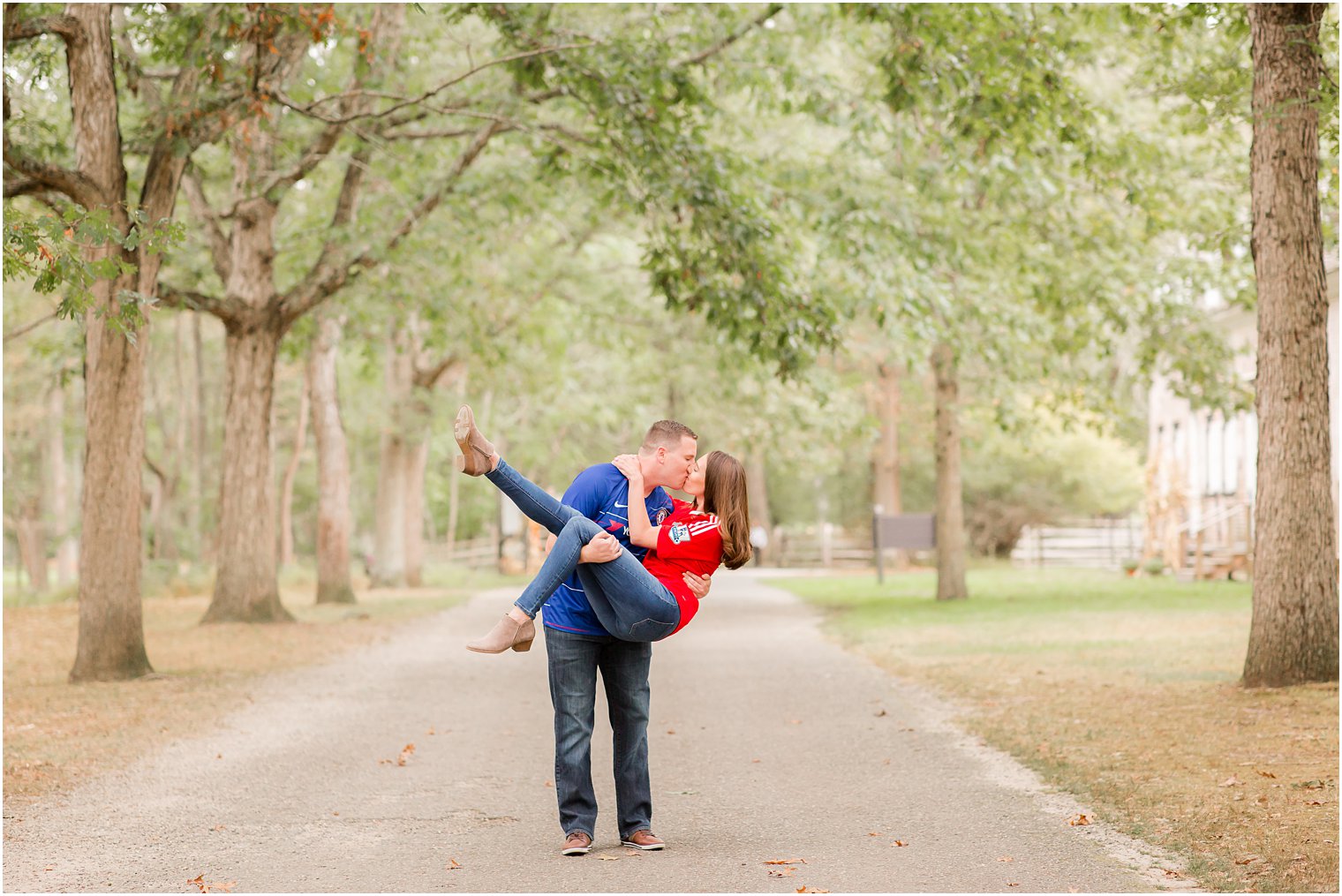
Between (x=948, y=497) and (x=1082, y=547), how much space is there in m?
23.9

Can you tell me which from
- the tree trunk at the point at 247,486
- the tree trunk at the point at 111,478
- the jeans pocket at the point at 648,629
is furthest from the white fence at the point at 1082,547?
the jeans pocket at the point at 648,629

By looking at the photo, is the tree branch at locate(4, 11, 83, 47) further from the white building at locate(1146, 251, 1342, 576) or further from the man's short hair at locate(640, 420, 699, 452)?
the white building at locate(1146, 251, 1342, 576)

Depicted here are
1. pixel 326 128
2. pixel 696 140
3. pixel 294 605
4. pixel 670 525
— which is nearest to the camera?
pixel 670 525

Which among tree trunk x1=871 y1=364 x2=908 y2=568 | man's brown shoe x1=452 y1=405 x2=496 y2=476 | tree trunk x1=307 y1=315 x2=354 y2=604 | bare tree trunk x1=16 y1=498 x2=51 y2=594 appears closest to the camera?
man's brown shoe x1=452 y1=405 x2=496 y2=476

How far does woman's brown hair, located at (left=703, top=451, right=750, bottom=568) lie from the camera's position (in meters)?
6.39

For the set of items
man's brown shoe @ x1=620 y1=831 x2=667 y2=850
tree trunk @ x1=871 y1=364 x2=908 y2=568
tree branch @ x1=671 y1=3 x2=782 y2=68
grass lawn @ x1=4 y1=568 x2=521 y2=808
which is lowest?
grass lawn @ x1=4 y1=568 x2=521 y2=808

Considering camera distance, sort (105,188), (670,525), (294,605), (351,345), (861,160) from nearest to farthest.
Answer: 1. (670,525)
2. (105,188)
3. (861,160)
4. (294,605)
5. (351,345)

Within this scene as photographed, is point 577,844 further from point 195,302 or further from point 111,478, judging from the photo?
point 195,302

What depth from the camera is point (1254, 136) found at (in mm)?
11828

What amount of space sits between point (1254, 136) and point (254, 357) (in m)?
13.4

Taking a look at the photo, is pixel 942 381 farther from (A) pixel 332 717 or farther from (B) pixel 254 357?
(A) pixel 332 717

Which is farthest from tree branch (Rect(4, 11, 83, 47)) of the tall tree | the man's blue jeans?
the man's blue jeans

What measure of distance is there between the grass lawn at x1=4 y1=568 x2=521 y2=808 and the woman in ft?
12.6

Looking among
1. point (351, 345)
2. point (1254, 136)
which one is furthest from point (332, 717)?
point (351, 345)
